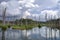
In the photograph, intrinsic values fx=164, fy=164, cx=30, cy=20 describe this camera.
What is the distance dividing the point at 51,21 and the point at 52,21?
104 cm

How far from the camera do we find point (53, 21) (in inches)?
4808

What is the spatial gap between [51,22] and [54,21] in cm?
268

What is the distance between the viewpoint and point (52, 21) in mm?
123000

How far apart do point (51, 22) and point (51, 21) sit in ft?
2.57

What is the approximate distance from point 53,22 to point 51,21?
6.88ft

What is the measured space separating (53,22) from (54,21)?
3.52 feet

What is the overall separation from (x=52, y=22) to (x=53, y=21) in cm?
115

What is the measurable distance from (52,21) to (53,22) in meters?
2.29

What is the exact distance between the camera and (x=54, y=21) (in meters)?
120

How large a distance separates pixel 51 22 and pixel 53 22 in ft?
5.94

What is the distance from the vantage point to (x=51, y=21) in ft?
401

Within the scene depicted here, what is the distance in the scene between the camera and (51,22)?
122m

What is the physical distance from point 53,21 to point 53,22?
57.3 inches
